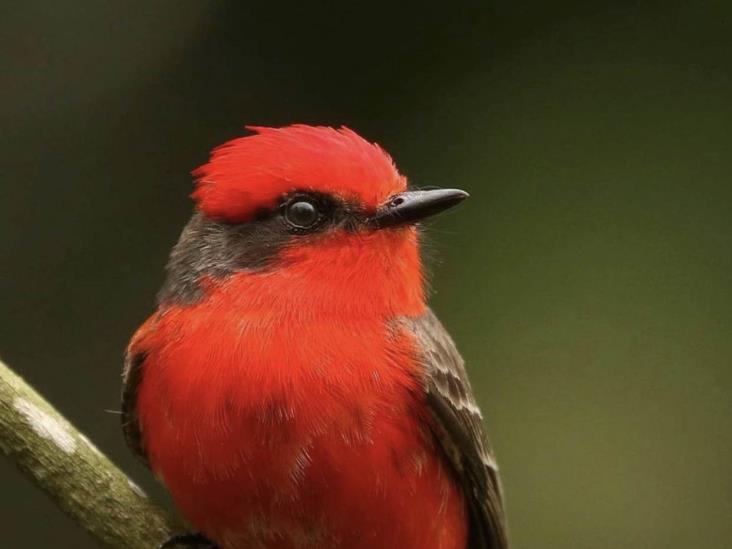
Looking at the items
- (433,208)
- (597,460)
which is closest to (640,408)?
(597,460)

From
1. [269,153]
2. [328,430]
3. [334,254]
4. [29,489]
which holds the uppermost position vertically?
[269,153]

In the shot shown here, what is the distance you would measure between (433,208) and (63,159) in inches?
133

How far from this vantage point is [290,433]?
392 centimetres

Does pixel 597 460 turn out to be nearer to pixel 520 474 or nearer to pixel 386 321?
pixel 520 474

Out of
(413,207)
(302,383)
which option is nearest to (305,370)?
(302,383)

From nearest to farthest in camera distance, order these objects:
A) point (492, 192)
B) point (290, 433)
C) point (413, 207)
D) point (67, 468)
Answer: point (67, 468) < point (290, 433) < point (413, 207) < point (492, 192)

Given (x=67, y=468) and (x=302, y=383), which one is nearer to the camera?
(x=67, y=468)

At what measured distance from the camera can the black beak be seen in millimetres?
4281

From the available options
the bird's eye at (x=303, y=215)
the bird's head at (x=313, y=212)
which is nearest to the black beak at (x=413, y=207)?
the bird's head at (x=313, y=212)

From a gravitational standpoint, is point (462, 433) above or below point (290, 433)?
below

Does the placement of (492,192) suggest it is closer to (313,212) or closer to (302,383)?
(313,212)

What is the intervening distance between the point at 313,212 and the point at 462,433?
2.94ft

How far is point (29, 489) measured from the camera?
698cm

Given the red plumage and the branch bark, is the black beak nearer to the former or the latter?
the red plumage
